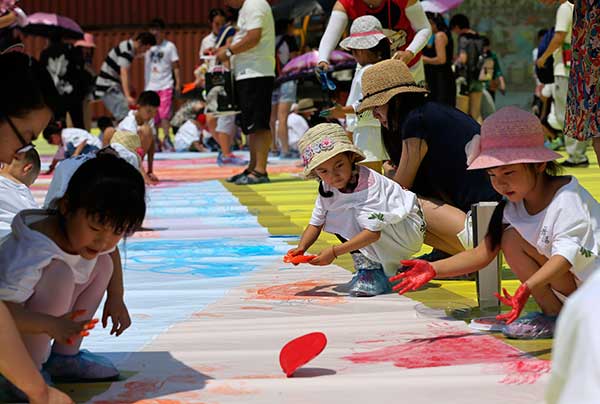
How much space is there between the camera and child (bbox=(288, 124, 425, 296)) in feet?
12.6

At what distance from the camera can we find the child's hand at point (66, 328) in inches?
93.8

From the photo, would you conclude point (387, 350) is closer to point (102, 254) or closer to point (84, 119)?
point (102, 254)

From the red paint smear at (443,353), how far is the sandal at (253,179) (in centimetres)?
554

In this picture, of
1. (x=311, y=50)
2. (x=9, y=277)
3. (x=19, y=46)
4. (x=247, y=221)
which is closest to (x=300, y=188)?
(x=247, y=221)

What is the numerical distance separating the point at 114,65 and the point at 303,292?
9.82 metres

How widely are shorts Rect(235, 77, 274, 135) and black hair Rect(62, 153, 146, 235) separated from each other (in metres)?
5.91

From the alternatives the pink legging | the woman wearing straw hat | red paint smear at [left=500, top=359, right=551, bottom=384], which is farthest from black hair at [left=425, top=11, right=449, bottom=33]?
the pink legging

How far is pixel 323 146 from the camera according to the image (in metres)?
3.84

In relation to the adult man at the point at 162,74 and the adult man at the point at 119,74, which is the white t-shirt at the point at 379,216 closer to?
the adult man at the point at 162,74

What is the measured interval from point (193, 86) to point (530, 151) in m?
11.5

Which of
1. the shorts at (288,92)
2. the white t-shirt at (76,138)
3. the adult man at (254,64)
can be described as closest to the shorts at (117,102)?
the shorts at (288,92)

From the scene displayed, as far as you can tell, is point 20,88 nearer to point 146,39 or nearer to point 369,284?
point 369,284

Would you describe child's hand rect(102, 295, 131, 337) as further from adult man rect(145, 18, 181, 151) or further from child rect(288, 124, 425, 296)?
adult man rect(145, 18, 181, 151)

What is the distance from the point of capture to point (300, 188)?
8.28 meters
